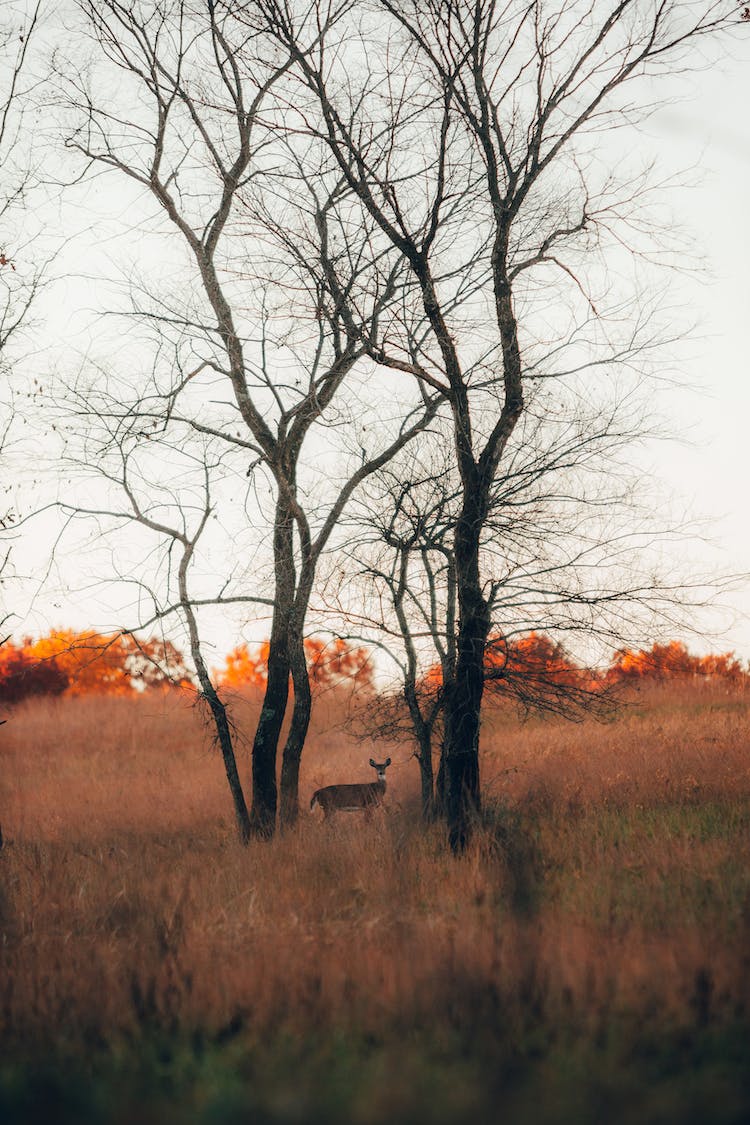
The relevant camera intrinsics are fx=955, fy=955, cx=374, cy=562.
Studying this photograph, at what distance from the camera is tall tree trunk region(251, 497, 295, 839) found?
1210cm

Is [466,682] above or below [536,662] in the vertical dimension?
below

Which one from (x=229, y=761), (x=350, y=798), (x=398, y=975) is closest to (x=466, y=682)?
(x=350, y=798)

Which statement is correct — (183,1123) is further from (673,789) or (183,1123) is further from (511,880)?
(673,789)

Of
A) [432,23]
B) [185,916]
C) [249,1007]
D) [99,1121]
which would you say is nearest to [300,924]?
[185,916]

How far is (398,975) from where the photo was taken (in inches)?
215

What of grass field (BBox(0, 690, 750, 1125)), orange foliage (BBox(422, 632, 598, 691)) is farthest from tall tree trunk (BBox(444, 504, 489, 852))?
grass field (BBox(0, 690, 750, 1125))

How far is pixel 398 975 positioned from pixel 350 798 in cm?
683

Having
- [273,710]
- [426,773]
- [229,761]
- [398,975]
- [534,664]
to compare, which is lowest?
[398,975]

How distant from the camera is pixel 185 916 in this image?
7.04 metres

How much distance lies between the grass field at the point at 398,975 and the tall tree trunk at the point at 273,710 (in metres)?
1.69

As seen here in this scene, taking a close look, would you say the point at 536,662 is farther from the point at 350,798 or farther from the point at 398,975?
the point at 398,975

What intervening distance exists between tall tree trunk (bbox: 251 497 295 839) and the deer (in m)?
0.66

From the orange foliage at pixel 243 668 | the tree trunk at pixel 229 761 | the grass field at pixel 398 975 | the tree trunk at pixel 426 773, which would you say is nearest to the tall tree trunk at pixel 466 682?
the grass field at pixel 398 975

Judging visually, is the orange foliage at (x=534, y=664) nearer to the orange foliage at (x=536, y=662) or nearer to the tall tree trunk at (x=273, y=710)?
the orange foliage at (x=536, y=662)
